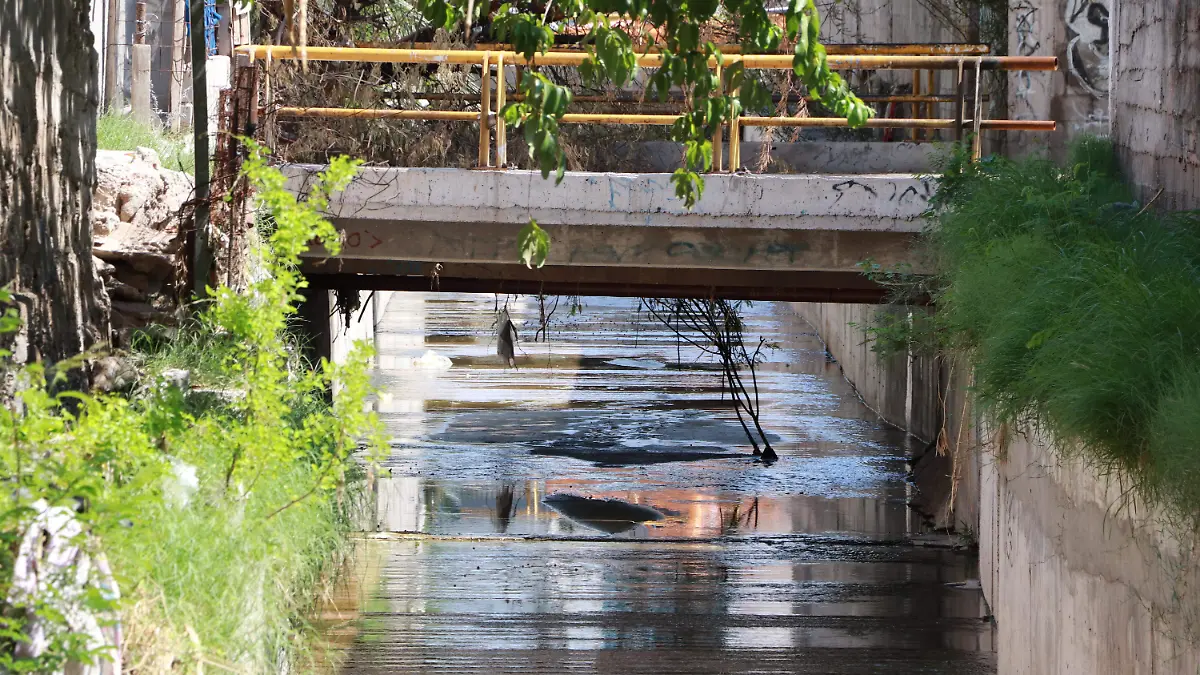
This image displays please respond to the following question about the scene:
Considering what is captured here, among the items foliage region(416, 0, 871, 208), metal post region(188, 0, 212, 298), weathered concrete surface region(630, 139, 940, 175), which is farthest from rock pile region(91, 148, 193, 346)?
foliage region(416, 0, 871, 208)

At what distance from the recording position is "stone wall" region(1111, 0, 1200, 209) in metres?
7.28

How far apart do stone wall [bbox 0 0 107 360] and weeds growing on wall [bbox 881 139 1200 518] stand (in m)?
4.79

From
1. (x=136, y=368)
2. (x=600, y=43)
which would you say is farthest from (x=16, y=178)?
(x=600, y=43)

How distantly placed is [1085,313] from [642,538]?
25.3 feet

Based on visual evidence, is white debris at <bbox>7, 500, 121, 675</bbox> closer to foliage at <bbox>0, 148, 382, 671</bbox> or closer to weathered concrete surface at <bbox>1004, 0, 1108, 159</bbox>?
foliage at <bbox>0, 148, 382, 671</bbox>

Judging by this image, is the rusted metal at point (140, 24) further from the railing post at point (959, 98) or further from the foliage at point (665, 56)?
the foliage at point (665, 56)

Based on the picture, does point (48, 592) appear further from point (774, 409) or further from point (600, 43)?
point (774, 409)

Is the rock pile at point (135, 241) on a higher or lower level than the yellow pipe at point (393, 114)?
lower

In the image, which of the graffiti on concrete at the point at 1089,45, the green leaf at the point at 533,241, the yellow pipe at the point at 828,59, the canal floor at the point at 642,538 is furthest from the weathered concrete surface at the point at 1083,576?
the graffiti on concrete at the point at 1089,45

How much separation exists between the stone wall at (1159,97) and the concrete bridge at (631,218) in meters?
1.79

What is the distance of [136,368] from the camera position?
28.0 ft

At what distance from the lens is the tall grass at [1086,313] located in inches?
193

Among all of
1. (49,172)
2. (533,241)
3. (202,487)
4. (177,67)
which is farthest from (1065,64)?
(177,67)

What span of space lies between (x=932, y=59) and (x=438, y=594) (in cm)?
557
